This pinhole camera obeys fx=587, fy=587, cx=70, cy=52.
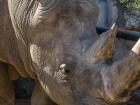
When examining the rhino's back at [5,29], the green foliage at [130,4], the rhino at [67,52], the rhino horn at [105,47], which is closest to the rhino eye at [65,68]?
the rhino at [67,52]

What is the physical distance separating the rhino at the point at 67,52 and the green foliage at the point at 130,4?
6.80 ft

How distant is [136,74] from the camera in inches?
105

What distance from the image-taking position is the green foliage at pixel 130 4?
5.21 metres

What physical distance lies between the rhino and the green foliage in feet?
6.80

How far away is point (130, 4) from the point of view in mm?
5391

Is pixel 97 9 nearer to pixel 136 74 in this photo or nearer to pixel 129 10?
pixel 136 74

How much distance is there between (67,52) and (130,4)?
2.56 meters

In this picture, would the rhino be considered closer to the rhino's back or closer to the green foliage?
the rhino's back

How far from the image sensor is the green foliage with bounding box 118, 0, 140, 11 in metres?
5.21

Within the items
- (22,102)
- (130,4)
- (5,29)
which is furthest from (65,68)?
(130,4)

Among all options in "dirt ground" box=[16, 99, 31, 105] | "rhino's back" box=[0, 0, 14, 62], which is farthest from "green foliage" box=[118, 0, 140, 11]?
"rhino's back" box=[0, 0, 14, 62]

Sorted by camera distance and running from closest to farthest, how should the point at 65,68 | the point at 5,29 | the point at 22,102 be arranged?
the point at 65,68
the point at 5,29
the point at 22,102

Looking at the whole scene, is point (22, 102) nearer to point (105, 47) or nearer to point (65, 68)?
point (65, 68)

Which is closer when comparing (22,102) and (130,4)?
(22,102)
